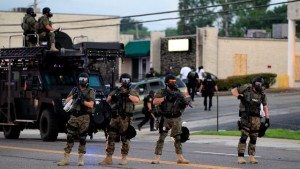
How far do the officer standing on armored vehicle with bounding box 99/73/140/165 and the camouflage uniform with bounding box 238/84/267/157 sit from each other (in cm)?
232

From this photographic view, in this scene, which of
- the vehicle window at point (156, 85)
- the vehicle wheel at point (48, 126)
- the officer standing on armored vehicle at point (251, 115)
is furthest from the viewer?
the vehicle window at point (156, 85)

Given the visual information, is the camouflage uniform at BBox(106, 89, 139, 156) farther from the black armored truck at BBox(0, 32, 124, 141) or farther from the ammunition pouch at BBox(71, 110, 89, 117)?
the black armored truck at BBox(0, 32, 124, 141)

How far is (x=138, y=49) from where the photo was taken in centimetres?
6675

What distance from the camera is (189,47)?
5816 cm

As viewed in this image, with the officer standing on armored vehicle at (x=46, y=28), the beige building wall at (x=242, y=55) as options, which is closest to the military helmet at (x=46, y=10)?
the officer standing on armored vehicle at (x=46, y=28)

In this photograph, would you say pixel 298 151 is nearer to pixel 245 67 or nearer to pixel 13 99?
pixel 13 99

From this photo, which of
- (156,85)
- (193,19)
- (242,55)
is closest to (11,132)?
(156,85)

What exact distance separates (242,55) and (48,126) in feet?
113

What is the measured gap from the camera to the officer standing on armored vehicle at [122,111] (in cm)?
1748

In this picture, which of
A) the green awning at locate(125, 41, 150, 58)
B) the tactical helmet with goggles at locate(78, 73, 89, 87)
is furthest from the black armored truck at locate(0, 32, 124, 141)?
the green awning at locate(125, 41, 150, 58)

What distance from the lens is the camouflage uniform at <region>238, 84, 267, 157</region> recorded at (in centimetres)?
1794

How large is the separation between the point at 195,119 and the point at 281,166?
19000 millimetres

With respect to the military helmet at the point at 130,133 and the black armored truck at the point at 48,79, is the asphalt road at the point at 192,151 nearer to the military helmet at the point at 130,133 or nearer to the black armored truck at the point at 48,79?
the military helmet at the point at 130,133

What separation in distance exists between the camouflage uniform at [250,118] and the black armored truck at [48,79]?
808 centimetres
